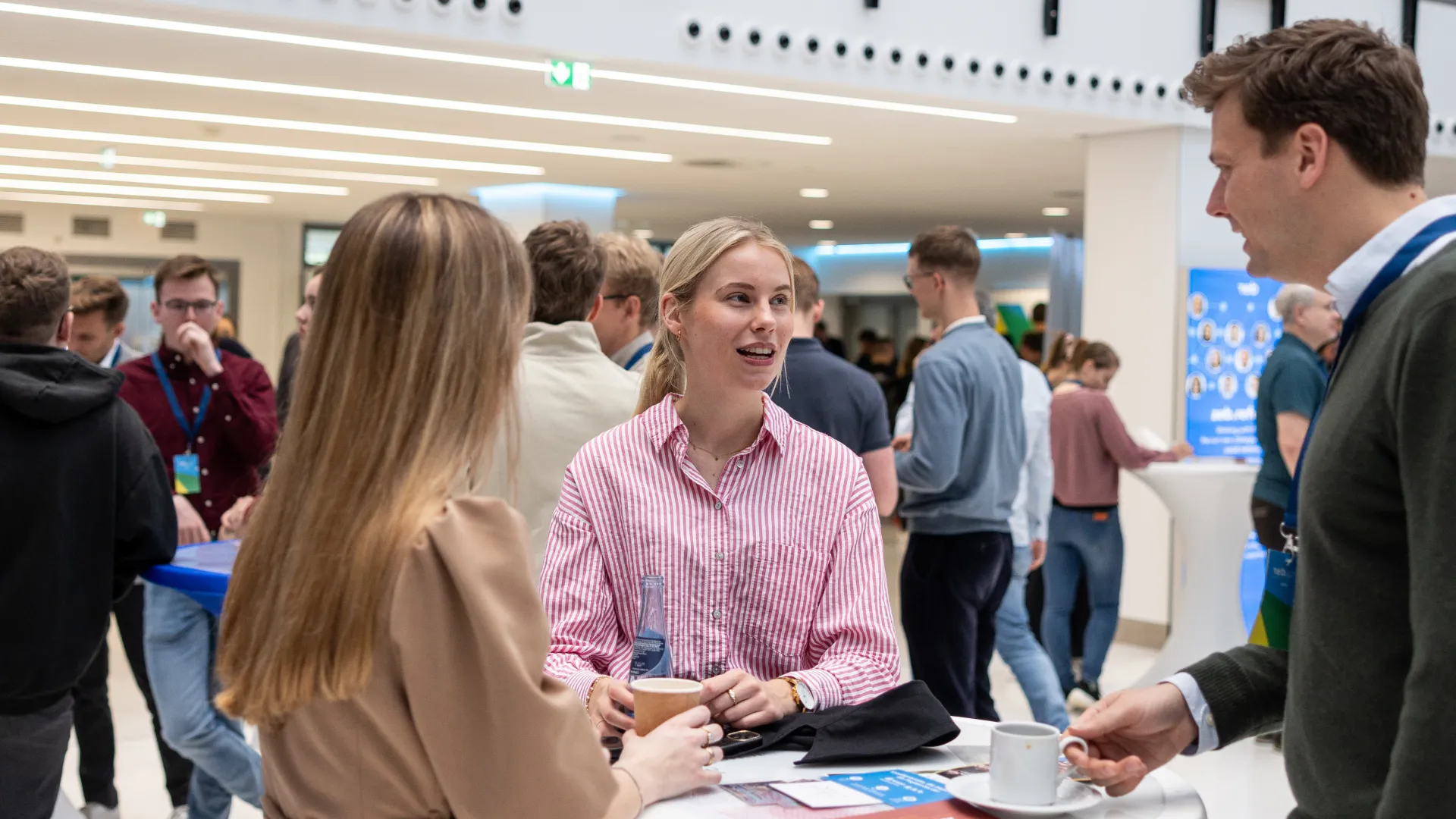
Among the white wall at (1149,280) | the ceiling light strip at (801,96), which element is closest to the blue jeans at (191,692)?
the ceiling light strip at (801,96)

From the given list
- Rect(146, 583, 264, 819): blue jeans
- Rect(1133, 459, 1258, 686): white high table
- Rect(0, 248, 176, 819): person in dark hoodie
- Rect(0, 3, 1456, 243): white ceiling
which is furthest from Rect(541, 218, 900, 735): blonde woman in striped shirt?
Rect(0, 3, 1456, 243): white ceiling

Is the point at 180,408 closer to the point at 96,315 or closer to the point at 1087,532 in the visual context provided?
the point at 96,315

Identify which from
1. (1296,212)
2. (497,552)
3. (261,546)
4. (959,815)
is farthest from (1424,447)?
(261,546)

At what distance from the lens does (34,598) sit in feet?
9.68

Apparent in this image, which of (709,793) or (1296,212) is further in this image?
(709,793)

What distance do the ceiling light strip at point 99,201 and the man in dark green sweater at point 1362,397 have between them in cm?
1560

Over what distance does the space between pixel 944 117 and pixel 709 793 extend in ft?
22.8

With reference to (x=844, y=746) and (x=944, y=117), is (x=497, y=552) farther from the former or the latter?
(x=944, y=117)

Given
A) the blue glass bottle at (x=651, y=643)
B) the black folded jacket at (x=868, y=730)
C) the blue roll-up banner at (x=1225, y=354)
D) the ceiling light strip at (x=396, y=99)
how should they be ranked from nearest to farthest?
the black folded jacket at (x=868, y=730) → the blue glass bottle at (x=651, y=643) → the ceiling light strip at (x=396, y=99) → the blue roll-up banner at (x=1225, y=354)

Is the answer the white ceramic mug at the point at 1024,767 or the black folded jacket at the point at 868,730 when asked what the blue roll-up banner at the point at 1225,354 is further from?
the white ceramic mug at the point at 1024,767

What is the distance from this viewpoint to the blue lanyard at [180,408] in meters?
4.44

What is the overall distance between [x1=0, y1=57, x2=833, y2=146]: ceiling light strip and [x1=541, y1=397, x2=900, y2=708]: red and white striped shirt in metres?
6.23

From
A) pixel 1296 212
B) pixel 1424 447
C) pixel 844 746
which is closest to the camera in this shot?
pixel 1424 447

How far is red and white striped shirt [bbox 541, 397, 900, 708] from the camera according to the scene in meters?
2.13
